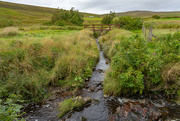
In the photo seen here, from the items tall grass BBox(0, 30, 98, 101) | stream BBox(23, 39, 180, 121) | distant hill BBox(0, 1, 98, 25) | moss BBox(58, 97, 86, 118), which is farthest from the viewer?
distant hill BBox(0, 1, 98, 25)

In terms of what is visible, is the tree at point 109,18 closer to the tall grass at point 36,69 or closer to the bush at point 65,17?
the bush at point 65,17

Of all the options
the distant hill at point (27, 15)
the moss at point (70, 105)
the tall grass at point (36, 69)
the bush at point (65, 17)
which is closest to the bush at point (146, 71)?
the moss at point (70, 105)

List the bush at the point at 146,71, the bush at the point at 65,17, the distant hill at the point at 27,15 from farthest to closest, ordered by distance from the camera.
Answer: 1. the distant hill at the point at 27,15
2. the bush at the point at 65,17
3. the bush at the point at 146,71

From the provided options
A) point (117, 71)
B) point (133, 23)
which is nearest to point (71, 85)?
point (117, 71)

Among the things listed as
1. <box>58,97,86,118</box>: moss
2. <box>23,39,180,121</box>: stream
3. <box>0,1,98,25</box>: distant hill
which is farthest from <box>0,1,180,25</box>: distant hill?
<box>58,97,86,118</box>: moss

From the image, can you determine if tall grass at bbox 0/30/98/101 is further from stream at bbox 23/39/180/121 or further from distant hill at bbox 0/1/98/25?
distant hill at bbox 0/1/98/25

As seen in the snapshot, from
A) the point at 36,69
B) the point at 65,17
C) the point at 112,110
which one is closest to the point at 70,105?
the point at 112,110

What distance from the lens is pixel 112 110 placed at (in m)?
5.65

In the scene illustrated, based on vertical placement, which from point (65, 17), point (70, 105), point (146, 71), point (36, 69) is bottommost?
point (70, 105)

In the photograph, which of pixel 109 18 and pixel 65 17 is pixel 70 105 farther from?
pixel 109 18

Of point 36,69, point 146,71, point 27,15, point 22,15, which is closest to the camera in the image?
point 146,71

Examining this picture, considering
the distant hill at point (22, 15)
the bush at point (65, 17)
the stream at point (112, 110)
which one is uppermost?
the distant hill at point (22, 15)

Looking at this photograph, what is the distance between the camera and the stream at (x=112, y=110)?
16.5 feet

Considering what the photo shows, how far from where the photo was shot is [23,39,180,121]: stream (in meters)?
5.04
